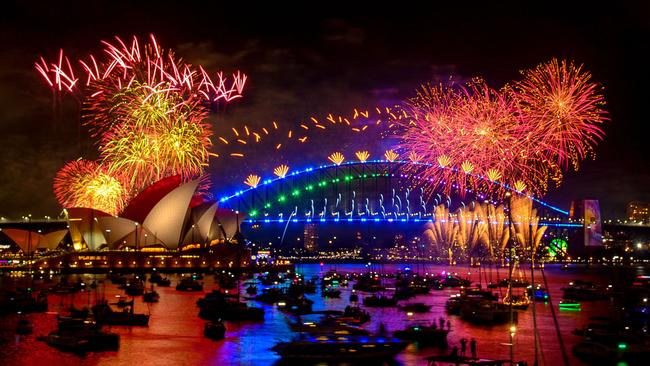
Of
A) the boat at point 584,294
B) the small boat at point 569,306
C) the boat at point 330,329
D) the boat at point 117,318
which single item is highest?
the boat at point 330,329

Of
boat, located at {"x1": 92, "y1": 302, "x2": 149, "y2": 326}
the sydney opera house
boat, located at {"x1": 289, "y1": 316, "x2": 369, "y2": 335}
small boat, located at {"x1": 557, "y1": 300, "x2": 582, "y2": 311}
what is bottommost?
small boat, located at {"x1": 557, "y1": 300, "x2": 582, "y2": 311}

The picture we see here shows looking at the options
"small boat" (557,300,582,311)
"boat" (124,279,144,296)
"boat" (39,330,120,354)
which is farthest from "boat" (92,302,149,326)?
"small boat" (557,300,582,311)

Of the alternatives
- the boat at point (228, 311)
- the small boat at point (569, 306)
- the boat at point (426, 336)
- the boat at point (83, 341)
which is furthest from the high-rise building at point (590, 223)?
the boat at point (83, 341)

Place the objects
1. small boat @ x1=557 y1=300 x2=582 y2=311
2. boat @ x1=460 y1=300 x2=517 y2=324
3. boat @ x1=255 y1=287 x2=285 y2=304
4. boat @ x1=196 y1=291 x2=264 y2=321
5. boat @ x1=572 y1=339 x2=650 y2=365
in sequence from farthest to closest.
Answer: small boat @ x1=557 y1=300 x2=582 y2=311 → boat @ x1=255 y1=287 x2=285 y2=304 → boat @ x1=196 y1=291 x2=264 y2=321 → boat @ x1=460 y1=300 x2=517 y2=324 → boat @ x1=572 y1=339 x2=650 y2=365

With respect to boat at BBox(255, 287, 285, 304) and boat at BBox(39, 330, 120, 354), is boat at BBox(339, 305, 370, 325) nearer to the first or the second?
boat at BBox(39, 330, 120, 354)

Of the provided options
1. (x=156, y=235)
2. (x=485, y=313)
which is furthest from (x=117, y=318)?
(x=156, y=235)

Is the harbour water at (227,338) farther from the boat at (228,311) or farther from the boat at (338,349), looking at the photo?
the boat at (338,349)

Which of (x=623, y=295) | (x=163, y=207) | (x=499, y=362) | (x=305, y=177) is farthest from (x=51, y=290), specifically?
(x=305, y=177)
